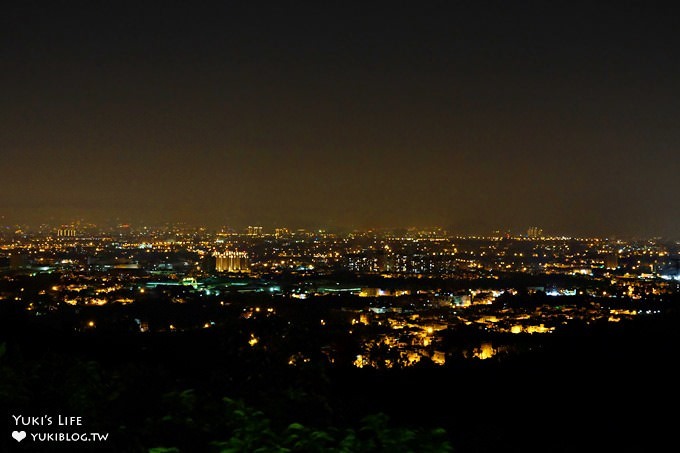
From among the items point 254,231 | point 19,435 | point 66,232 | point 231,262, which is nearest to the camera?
point 19,435

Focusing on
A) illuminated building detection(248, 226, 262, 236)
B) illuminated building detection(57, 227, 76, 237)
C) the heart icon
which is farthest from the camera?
illuminated building detection(248, 226, 262, 236)

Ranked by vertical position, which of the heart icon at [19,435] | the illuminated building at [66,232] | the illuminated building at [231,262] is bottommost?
the illuminated building at [231,262]

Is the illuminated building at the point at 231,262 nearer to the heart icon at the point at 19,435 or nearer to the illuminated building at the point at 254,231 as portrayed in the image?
the illuminated building at the point at 254,231

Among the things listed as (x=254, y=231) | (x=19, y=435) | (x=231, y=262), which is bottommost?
(x=231, y=262)

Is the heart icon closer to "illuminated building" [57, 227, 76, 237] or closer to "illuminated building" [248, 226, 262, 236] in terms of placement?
"illuminated building" [57, 227, 76, 237]

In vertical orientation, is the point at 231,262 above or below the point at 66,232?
below

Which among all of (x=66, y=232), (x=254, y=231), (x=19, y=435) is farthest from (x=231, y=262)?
(x=19, y=435)

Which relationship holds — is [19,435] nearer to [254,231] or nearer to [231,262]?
[231,262]

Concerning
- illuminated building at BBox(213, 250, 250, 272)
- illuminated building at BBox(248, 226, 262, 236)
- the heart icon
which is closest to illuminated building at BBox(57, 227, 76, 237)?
illuminated building at BBox(248, 226, 262, 236)

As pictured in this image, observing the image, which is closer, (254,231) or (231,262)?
(231,262)

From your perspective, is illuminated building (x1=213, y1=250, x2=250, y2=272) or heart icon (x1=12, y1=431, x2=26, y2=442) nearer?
heart icon (x1=12, y1=431, x2=26, y2=442)

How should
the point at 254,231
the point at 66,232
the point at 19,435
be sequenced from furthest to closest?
the point at 254,231, the point at 66,232, the point at 19,435

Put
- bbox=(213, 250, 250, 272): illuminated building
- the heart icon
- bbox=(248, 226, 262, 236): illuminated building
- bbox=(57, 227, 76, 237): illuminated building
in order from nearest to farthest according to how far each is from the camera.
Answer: the heart icon
bbox=(213, 250, 250, 272): illuminated building
bbox=(57, 227, 76, 237): illuminated building
bbox=(248, 226, 262, 236): illuminated building

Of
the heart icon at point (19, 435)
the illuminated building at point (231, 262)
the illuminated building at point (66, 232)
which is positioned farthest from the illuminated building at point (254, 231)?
the heart icon at point (19, 435)
